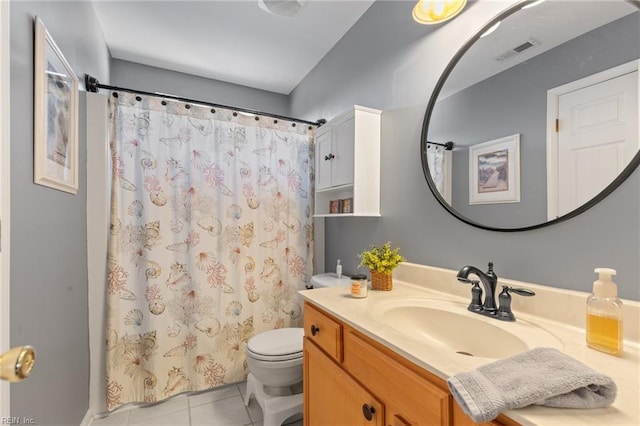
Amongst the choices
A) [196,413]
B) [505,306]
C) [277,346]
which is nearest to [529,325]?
[505,306]

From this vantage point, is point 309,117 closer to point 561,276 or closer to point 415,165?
point 415,165

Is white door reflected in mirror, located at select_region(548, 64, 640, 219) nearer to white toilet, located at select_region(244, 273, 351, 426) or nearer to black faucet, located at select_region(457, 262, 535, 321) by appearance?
black faucet, located at select_region(457, 262, 535, 321)

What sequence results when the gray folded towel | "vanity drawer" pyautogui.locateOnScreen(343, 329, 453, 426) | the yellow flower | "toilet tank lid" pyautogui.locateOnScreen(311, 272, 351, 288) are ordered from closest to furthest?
the gray folded towel → "vanity drawer" pyautogui.locateOnScreen(343, 329, 453, 426) → the yellow flower → "toilet tank lid" pyautogui.locateOnScreen(311, 272, 351, 288)

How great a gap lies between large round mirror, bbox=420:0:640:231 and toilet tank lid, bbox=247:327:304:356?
1.12 m

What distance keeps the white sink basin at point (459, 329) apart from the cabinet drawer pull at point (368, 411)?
0.24m

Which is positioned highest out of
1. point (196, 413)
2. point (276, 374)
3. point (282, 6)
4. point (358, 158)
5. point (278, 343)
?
point (282, 6)

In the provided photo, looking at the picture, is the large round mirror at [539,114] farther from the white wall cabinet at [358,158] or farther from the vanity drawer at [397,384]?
the vanity drawer at [397,384]

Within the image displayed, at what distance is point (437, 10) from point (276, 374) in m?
1.94

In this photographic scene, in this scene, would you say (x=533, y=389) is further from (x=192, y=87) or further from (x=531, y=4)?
(x=192, y=87)

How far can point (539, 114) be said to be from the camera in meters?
0.94

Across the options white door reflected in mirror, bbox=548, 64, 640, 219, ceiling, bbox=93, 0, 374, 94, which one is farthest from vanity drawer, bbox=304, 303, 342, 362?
ceiling, bbox=93, 0, 374, 94

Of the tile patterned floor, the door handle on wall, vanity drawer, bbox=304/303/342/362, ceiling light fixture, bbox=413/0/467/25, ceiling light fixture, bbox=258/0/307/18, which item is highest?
ceiling light fixture, bbox=258/0/307/18

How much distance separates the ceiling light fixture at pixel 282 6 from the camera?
1.61 meters

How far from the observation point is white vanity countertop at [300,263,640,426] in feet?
1.54
